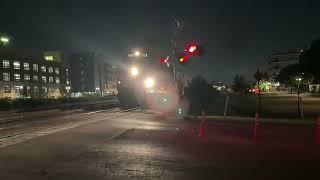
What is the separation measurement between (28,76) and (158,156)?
→ 103 metres

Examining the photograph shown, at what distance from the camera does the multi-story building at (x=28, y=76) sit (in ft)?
317

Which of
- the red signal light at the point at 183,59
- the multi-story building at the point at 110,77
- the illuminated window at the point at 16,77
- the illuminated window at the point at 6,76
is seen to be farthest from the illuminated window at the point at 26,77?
the red signal light at the point at 183,59

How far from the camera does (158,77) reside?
46750 millimetres

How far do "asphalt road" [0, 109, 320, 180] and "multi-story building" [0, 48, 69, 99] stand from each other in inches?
2962

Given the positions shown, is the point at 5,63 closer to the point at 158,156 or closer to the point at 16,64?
the point at 16,64

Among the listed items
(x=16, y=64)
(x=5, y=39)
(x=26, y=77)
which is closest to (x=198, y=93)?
(x=16, y=64)

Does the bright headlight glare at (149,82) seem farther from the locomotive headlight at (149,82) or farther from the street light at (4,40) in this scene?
the street light at (4,40)

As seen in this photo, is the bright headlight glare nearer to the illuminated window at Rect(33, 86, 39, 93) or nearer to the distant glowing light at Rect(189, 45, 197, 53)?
the distant glowing light at Rect(189, 45, 197, 53)

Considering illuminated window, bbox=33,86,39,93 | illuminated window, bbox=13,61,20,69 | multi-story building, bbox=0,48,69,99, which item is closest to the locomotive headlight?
multi-story building, bbox=0,48,69,99

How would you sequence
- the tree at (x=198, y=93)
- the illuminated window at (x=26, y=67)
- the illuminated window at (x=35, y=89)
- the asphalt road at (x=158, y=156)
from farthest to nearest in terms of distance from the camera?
the illuminated window at (x=35, y=89) → the illuminated window at (x=26, y=67) → the tree at (x=198, y=93) → the asphalt road at (x=158, y=156)

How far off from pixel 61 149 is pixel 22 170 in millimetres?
3307

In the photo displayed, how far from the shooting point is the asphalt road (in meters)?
9.33

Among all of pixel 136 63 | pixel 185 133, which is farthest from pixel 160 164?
pixel 136 63

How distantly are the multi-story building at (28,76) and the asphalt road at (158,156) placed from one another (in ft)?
247
